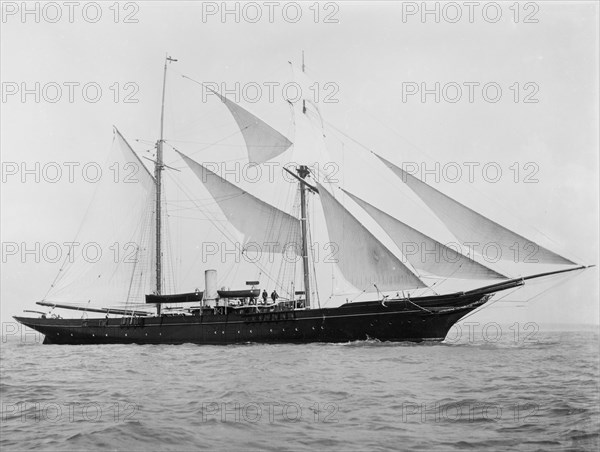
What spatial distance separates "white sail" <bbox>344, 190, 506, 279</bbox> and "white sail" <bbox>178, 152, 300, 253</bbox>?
683 centimetres

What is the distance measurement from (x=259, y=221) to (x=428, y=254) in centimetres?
1211

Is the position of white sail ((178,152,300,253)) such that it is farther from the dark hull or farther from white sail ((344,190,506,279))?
white sail ((344,190,506,279))

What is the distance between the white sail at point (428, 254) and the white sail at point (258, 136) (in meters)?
9.41

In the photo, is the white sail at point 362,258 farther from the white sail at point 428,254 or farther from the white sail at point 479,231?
the white sail at point 479,231

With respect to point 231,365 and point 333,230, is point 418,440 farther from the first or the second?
point 333,230

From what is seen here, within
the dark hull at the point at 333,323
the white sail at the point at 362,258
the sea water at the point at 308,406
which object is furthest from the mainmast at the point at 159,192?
the sea water at the point at 308,406

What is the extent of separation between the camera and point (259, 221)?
38000 mm

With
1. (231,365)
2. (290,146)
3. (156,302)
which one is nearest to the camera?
(231,365)

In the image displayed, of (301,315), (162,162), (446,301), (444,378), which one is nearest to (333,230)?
(301,315)

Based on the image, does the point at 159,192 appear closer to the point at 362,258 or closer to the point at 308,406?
the point at 362,258

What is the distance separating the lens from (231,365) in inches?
851

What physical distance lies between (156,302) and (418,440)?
28.5 meters

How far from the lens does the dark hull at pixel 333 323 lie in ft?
103

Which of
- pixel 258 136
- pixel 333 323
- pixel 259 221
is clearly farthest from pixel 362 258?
pixel 258 136
